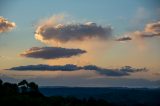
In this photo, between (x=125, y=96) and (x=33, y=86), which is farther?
Answer: (x=125, y=96)

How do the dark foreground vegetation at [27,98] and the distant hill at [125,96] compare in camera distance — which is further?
the distant hill at [125,96]

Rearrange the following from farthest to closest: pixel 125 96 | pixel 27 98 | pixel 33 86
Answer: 1. pixel 125 96
2. pixel 33 86
3. pixel 27 98

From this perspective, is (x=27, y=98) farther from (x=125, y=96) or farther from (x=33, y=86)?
(x=125, y=96)

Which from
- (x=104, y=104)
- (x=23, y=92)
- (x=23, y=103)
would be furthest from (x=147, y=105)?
(x=23, y=103)

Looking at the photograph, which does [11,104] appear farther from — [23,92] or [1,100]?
[23,92]

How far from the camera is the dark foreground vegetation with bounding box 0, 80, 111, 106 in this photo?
54.8 m

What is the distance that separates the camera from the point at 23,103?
54.1 metres

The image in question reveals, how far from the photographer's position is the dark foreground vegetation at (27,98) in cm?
5484

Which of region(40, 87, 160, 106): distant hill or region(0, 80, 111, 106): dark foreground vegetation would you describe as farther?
region(40, 87, 160, 106): distant hill

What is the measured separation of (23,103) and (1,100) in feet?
9.99

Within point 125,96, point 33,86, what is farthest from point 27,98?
point 125,96

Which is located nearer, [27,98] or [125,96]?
[27,98]

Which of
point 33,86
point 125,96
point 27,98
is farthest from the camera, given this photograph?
point 125,96

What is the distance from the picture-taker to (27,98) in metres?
57.1
